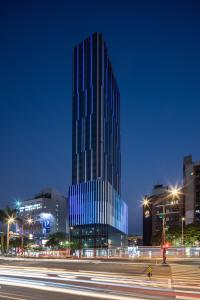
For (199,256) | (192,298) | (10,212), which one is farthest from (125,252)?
(192,298)

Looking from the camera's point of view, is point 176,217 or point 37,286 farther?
point 176,217

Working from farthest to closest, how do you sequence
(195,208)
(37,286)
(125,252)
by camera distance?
1. (195,208)
2. (125,252)
3. (37,286)

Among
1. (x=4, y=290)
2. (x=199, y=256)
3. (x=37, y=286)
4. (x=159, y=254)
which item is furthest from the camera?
(x=159, y=254)

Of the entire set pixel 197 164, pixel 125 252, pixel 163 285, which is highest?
pixel 197 164

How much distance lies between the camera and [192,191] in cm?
15488

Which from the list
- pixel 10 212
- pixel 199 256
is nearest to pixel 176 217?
pixel 10 212

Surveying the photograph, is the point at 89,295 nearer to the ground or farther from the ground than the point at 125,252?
farther from the ground

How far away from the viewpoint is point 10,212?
12388cm

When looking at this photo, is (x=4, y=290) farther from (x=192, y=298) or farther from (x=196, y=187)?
(x=196, y=187)

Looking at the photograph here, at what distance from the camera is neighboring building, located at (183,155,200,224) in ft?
495

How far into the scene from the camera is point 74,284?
25.6 m

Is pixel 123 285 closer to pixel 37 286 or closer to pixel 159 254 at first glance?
pixel 37 286

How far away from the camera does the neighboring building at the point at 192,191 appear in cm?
15088

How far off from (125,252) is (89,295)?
7030cm
